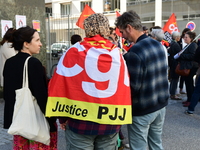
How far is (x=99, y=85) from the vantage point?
2062mm

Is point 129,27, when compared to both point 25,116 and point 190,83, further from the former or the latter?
point 190,83

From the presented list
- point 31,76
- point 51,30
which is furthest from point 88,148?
point 51,30

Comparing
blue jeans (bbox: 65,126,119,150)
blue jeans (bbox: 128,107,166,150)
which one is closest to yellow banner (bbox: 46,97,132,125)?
blue jeans (bbox: 65,126,119,150)

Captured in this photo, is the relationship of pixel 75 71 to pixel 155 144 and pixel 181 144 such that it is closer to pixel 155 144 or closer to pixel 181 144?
pixel 155 144

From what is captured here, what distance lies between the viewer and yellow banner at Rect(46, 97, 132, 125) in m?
2.06

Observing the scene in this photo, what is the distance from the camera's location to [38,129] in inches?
93.7

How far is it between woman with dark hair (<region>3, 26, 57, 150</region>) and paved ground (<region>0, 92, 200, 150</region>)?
1553 mm

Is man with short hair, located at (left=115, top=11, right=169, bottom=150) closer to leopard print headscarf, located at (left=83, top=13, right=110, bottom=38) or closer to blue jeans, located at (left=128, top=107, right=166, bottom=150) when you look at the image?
blue jeans, located at (left=128, top=107, right=166, bottom=150)

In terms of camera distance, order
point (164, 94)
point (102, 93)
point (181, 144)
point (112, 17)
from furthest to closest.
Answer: point (112, 17) < point (181, 144) < point (164, 94) < point (102, 93)

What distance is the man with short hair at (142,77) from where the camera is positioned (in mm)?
2385

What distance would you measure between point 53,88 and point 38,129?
48 cm

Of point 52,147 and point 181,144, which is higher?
point 52,147

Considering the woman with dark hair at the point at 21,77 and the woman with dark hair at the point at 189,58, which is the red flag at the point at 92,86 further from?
the woman with dark hair at the point at 189,58

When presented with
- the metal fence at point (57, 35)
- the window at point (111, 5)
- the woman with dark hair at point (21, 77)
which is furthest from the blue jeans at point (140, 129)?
the window at point (111, 5)
